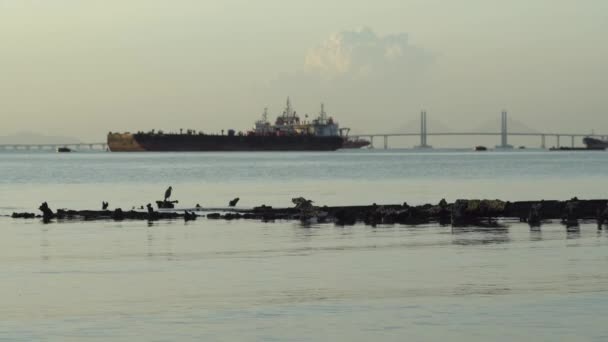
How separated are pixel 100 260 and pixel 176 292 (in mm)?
7330

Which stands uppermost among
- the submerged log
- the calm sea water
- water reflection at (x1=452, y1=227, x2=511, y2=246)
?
the submerged log

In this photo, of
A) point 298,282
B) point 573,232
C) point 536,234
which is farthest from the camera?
point 573,232

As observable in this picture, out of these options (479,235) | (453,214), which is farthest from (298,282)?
(453,214)

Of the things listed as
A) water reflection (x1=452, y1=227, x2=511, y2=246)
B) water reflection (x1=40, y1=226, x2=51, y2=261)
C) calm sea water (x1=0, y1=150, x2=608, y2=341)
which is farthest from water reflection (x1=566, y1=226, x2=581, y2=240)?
water reflection (x1=40, y1=226, x2=51, y2=261)

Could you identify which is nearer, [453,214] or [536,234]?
[536,234]

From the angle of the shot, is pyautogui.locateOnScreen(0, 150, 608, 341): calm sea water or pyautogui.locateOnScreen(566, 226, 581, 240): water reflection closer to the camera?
pyautogui.locateOnScreen(0, 150, 608, 341): calm sea water

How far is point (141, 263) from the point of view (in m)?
30.2

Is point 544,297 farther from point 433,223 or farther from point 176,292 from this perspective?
point 433,223

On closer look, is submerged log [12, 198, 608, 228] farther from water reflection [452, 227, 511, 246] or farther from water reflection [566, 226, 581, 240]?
water reflection [452, 227, 511, 246]

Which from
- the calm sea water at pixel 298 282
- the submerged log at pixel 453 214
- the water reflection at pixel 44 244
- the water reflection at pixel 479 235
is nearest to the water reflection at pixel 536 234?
the calm sea water at pixel 298 282

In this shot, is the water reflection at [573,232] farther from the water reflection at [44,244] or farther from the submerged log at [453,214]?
the water reflection at [44,244]

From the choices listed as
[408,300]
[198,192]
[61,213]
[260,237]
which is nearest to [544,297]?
[408,300]

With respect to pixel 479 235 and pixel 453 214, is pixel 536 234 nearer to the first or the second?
pixel 479 235

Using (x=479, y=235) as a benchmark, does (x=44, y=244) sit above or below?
below
